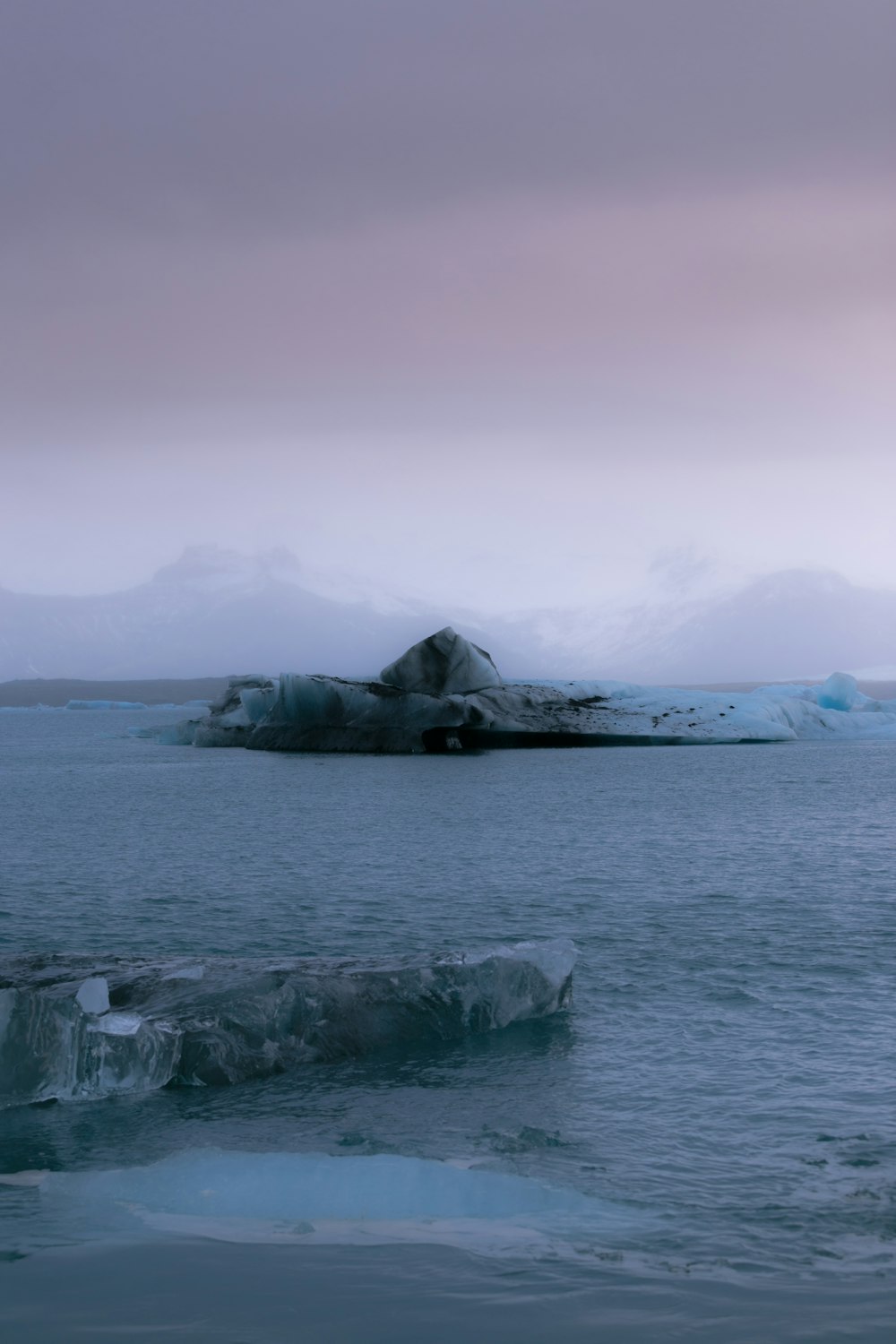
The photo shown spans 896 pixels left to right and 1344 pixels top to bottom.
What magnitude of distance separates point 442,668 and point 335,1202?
27.9 metres

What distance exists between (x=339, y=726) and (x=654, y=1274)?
30.7 m

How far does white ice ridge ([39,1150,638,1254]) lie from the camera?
4.21 metres

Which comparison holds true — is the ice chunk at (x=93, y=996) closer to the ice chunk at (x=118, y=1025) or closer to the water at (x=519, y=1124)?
the ice chunk at (x=118, y=1025)

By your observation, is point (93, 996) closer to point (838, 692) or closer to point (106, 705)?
point (838, 692)

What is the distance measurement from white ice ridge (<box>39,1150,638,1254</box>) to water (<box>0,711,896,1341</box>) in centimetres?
2

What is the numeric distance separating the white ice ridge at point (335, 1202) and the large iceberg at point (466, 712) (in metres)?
27.0

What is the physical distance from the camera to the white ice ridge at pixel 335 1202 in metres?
4.21

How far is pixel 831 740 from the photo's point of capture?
133 ft

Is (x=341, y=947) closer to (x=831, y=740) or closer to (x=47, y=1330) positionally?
(x=47, y=1330)

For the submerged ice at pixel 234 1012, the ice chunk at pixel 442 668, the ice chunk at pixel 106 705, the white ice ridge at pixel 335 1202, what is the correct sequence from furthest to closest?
the ice chunk at pixel 106 705 < the ice chunk at pixel 442 668 < the submerged ice at pixel 234 1012 < the white ice ridge at pixel 335 1202

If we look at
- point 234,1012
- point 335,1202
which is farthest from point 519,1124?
point 234,1012

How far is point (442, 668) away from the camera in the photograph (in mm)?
32344

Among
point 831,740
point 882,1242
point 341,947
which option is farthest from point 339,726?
point 882,1242

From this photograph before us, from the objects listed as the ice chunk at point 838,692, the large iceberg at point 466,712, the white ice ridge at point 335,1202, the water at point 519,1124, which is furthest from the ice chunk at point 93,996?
the ice chunk at point 838,692
